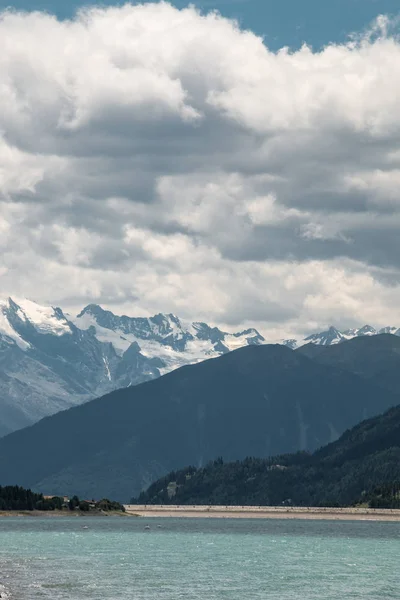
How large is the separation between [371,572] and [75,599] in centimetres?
6873

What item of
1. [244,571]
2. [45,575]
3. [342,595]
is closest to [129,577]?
[45,575]

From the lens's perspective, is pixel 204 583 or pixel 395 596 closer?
pixel 395 596

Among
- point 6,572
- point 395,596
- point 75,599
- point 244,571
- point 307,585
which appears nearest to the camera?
point 75,599

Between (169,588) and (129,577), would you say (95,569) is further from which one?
(169,588)

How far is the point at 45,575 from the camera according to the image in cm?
17688

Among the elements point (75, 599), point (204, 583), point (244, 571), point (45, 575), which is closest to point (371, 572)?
point (244, 571)

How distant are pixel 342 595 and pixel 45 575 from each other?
156 ft

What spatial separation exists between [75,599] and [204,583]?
1242 inches

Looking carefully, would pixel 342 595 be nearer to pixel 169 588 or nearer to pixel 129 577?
pixel 169 588

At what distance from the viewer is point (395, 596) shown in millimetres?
153875

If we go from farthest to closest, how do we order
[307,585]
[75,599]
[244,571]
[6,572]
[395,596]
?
[244,571]
[6,572]
[307,585]
[395,596]
[75,599]

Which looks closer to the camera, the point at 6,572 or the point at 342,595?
the point at 342,595

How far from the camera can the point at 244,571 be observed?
192m

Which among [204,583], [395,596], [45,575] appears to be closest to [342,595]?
[395,596]
